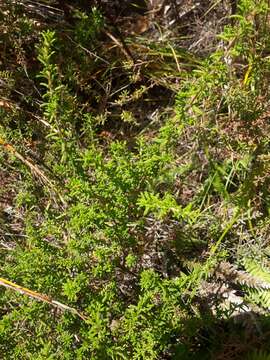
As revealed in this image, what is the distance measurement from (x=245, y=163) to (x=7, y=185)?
4.25ft

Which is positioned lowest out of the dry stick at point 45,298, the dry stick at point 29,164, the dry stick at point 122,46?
the dry stick at point 45,298

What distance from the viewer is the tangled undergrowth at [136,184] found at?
7.62 feet

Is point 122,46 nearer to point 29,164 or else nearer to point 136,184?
point 29,164

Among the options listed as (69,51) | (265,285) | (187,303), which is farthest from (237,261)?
(69,51)

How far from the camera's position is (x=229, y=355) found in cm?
264

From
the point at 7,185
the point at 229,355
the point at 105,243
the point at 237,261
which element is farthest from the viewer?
the point at 7,185

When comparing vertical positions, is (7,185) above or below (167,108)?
below

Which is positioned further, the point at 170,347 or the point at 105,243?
the point at 170,347

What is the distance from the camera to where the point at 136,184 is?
7.77ft

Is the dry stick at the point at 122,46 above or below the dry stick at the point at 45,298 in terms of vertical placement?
above

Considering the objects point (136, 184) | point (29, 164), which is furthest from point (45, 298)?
point (29, 164)

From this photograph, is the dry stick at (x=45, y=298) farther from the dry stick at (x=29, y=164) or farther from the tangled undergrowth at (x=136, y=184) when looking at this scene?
the dry stick at (x=29, y=164)

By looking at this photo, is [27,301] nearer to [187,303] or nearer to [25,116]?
[187,303]

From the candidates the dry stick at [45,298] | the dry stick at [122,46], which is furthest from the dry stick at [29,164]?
the dry stick at [122,46]
